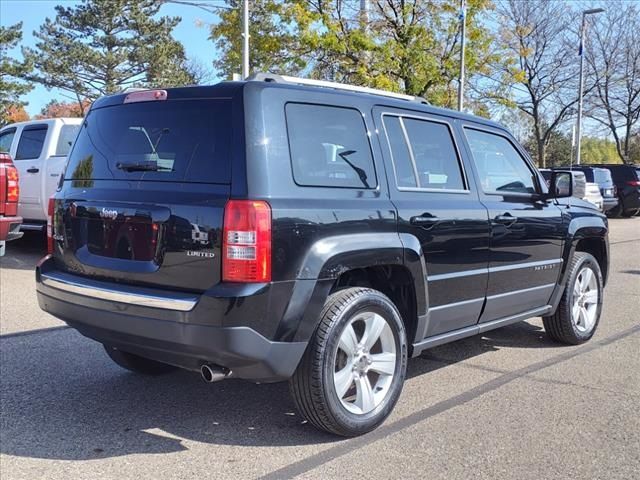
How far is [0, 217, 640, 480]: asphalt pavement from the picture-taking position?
11.2 ft

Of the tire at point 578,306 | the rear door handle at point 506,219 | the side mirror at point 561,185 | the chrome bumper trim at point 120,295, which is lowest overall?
the tire at point 578,306

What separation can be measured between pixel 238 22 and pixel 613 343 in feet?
64.0

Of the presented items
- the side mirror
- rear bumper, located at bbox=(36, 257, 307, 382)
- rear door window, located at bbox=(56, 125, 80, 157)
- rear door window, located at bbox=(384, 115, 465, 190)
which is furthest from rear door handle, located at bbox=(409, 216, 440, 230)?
rear door window, located at bbox=(56, 125, 80, 157)

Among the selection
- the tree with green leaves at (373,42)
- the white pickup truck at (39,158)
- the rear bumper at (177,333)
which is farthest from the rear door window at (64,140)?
the tree with green leaves at (373,42)

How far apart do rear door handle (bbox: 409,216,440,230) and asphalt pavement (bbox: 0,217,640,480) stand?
118cm

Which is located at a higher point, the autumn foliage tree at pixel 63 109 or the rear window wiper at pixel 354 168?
the autumn foliage tree at pixel 63 109

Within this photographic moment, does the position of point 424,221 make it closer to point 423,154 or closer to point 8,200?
point 423,154

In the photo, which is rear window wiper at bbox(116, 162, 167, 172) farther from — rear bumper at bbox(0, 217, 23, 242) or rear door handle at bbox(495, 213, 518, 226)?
rear bumper at bbox(0, 217, 23, 242)

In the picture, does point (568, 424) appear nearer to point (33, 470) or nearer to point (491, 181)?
point (491, 181)

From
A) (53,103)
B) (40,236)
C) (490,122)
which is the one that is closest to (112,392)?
(490,122)

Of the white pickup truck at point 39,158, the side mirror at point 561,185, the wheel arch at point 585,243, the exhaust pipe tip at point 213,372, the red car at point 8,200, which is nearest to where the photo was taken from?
the exhaust pipe tip at point 213,372

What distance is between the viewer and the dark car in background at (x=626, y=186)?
922 inches

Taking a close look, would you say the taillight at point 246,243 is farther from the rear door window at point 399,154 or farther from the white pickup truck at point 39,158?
the white pickup truck at point 39,158

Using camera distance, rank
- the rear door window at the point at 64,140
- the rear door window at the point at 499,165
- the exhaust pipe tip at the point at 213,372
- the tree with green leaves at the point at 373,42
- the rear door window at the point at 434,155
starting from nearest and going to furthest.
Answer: the exhaust pipe tip at the point at 213,372 → the rear door window at the point at 434,155 → the rear door window at the point at 499,165 → the rear door window at the point at 64,140 → the tree with green leaves at the point at 373,42
